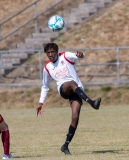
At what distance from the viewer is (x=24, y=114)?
22453mm

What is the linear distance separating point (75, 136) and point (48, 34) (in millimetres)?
15765

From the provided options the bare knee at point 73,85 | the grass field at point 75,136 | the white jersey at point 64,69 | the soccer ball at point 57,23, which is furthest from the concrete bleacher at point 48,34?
the bare knee at point 73,85

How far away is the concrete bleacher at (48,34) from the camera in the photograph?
1131 inches

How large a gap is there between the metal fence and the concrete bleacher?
0.22m

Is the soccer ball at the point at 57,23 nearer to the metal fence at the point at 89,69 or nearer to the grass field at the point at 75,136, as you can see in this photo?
the grass field at the point at 75,136

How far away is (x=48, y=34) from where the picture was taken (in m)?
30.6

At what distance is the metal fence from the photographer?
2695cm

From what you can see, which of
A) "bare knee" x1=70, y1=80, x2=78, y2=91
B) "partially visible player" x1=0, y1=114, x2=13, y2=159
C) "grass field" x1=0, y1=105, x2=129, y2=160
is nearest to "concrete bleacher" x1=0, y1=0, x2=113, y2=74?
"grass field" x1=0, y1=105, x2=129, y2=160

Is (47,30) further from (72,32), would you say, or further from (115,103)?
(115,103)

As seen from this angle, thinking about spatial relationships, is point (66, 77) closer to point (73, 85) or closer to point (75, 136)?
point (73, 85)

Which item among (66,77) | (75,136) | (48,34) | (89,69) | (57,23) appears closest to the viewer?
(66,77)

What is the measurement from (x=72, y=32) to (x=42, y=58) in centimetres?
276

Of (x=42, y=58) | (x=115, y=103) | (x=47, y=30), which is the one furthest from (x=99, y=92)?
(x=47, y=30)

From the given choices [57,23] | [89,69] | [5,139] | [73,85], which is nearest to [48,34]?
[89,69]
